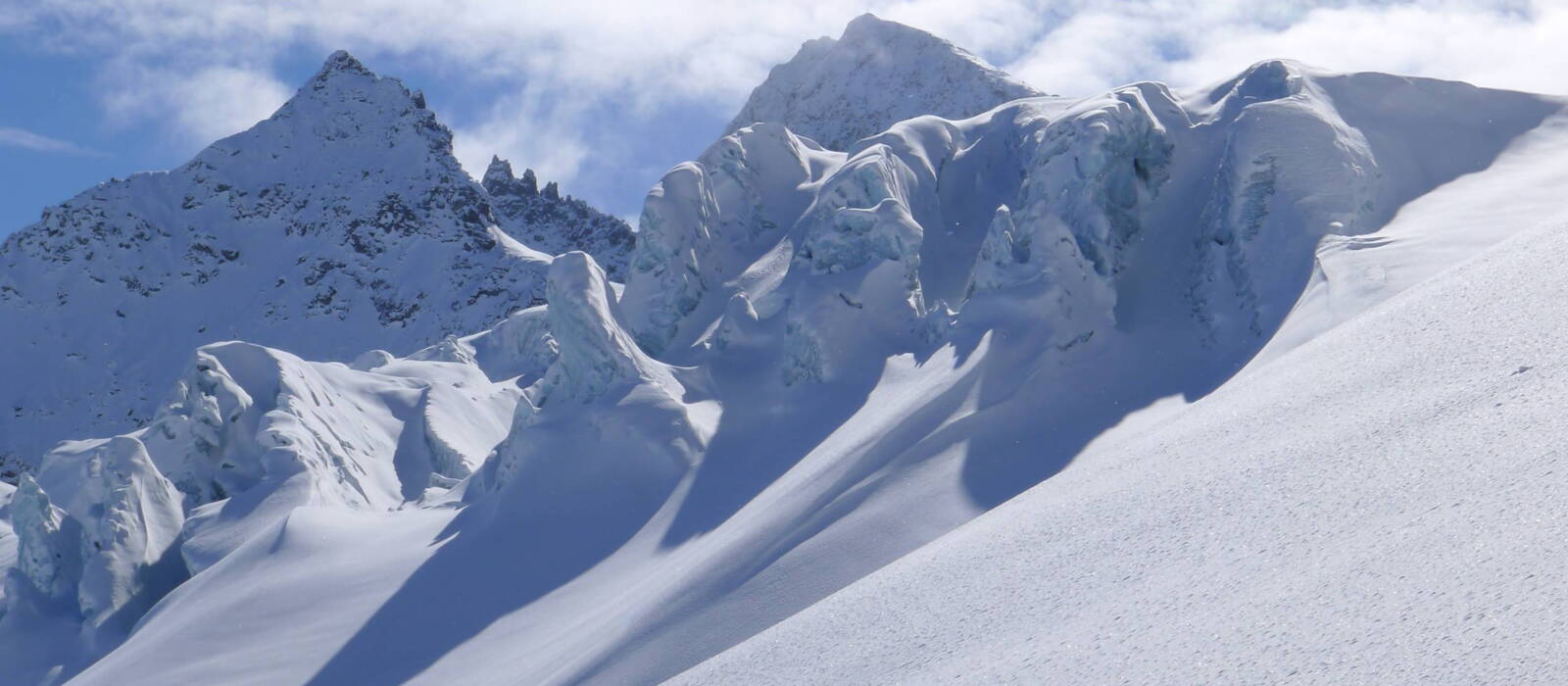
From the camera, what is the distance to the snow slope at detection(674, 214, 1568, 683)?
5613 mm

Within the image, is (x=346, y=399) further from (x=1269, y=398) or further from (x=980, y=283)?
(x=1269, y=398)

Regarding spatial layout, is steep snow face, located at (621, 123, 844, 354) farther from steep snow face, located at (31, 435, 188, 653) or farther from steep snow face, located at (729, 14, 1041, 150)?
steep snow face, located at (729, 14, 1041, 150)

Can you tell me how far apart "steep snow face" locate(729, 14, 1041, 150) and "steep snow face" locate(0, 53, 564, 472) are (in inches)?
985

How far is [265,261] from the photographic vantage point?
92062 millimetres

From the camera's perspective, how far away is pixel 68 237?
89500mm

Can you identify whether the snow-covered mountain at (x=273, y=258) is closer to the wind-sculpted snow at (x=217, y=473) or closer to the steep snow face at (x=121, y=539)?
the wind-sculpted snow at (x=217, y=473)

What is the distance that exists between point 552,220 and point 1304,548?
104 meters

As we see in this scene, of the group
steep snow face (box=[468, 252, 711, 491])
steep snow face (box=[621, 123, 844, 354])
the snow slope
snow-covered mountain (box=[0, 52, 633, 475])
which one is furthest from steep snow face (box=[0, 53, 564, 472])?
the snow slope

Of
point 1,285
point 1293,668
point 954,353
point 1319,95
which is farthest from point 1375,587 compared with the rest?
point 1,285

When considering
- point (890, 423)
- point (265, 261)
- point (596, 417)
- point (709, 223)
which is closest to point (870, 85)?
point (709, 223)

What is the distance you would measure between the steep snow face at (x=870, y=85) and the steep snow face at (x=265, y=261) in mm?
25006

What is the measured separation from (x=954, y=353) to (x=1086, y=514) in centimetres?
1140

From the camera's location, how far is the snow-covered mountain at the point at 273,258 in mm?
79562

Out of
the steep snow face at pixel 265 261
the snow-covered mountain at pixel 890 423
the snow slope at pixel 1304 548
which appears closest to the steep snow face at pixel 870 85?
the steep snow face at pixel 265 261
